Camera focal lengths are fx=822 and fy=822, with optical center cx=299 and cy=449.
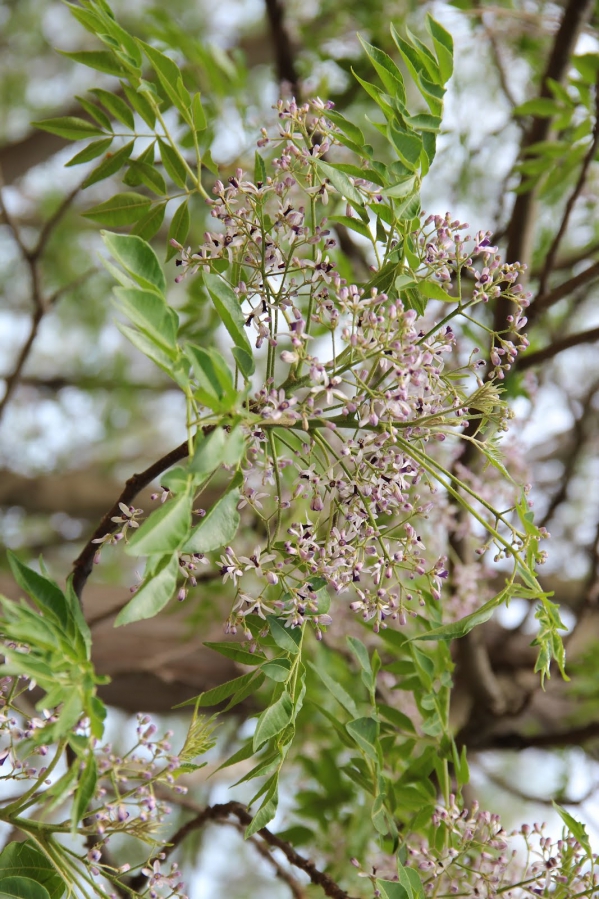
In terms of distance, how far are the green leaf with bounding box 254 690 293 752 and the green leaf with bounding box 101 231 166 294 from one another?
8.6 inches

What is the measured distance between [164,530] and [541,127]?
0.88 meters

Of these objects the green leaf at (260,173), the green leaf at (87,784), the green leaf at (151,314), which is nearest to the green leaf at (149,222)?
the green leaf at (260,173)

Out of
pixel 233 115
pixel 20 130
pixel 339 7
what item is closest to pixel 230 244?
pixel 233 115

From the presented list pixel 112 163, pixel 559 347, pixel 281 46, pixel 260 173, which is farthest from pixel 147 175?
pixel 281 46

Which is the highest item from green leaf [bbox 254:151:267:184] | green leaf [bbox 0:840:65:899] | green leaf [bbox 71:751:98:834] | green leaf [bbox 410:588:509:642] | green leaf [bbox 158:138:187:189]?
green leaf [bbox 158:138:187:189]

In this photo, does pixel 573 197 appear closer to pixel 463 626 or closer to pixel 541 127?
pixel 541 127

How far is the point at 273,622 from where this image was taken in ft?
1.46

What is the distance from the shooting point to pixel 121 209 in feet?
1.82

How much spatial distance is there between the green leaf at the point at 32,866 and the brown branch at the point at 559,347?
25.1 inches

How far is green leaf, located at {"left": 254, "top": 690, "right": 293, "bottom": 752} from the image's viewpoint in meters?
0.41

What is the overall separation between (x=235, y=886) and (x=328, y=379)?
2053mm

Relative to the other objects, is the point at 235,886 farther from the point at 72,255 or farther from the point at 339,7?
the point at 339,7

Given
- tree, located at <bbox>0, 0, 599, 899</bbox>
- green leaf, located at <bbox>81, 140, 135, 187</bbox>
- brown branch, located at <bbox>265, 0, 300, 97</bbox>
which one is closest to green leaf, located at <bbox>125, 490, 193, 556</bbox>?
tree, located at <bbox>0, 0, 599, 899</bbox>

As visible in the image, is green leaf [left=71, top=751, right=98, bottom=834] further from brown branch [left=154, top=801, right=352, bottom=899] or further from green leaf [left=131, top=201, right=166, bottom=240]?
green leaf [left=131, top=201, right=166, bottom=240]
